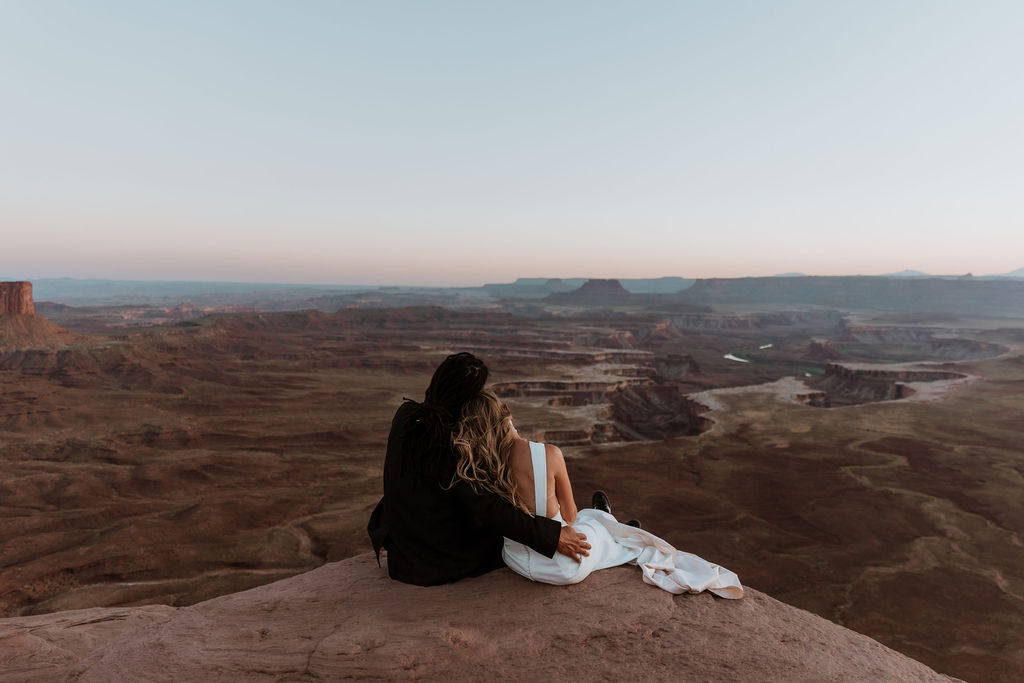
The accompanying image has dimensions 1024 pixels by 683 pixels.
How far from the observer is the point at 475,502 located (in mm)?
4113

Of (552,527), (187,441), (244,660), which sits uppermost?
(552,527)

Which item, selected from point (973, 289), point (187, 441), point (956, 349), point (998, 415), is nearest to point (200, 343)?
point (187, 441)

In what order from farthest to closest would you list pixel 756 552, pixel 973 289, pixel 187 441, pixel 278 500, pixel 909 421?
pixel 973 289 < pixel 909 421 < pixel 187 441 < pixel 278 500 < pixel 756 552

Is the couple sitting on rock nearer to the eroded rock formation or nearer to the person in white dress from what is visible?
the person in white dress

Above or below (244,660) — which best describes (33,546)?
below

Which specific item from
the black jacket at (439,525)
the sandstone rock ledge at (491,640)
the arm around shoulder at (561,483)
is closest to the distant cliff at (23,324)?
the sandstone rock ledge at (491,640)

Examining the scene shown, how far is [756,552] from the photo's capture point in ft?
60.8

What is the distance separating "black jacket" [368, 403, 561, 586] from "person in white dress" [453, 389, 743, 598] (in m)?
0.14

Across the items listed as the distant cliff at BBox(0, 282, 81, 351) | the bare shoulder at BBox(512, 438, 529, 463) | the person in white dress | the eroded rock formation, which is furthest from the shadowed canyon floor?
the bare shoulder at BBox(512, 438, 529, 463)

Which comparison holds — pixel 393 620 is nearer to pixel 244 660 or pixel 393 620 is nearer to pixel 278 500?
pixel 244 660

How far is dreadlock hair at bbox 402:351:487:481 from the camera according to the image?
4105mm

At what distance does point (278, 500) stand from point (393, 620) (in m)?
22.1

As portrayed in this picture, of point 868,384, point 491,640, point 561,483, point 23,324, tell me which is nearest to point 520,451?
point 561,483

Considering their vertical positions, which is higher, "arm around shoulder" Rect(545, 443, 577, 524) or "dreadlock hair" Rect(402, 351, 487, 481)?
"dreadlock hair" Rect(402, 351, 487, 481)
